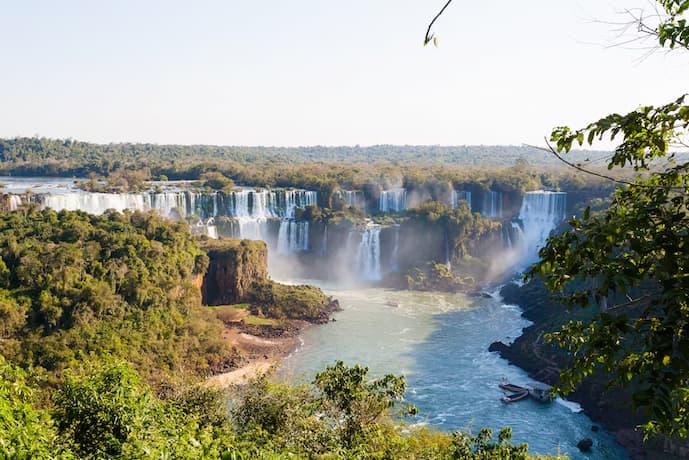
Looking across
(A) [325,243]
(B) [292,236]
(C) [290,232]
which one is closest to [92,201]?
(C) [290,232]

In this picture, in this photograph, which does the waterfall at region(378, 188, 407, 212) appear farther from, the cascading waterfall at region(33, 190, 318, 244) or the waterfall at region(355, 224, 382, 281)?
the waterfall at region(355, 224, 382, 281)

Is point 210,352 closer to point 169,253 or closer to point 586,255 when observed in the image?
point 169,253

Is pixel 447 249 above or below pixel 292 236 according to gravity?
below

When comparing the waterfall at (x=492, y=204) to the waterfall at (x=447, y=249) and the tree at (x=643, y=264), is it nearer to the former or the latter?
the waterfall at (x=447, y=249)

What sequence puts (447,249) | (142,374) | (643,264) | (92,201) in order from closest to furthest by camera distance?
1. (643,264)
2. (142,374)
3. (92,201)
4. (447,249)

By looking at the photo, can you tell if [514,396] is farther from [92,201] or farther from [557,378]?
[92,201]

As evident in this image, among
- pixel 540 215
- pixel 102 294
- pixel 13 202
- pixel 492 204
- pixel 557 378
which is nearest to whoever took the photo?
→ pixel 557 378

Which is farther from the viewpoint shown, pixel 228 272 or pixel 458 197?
pixel 458 197
